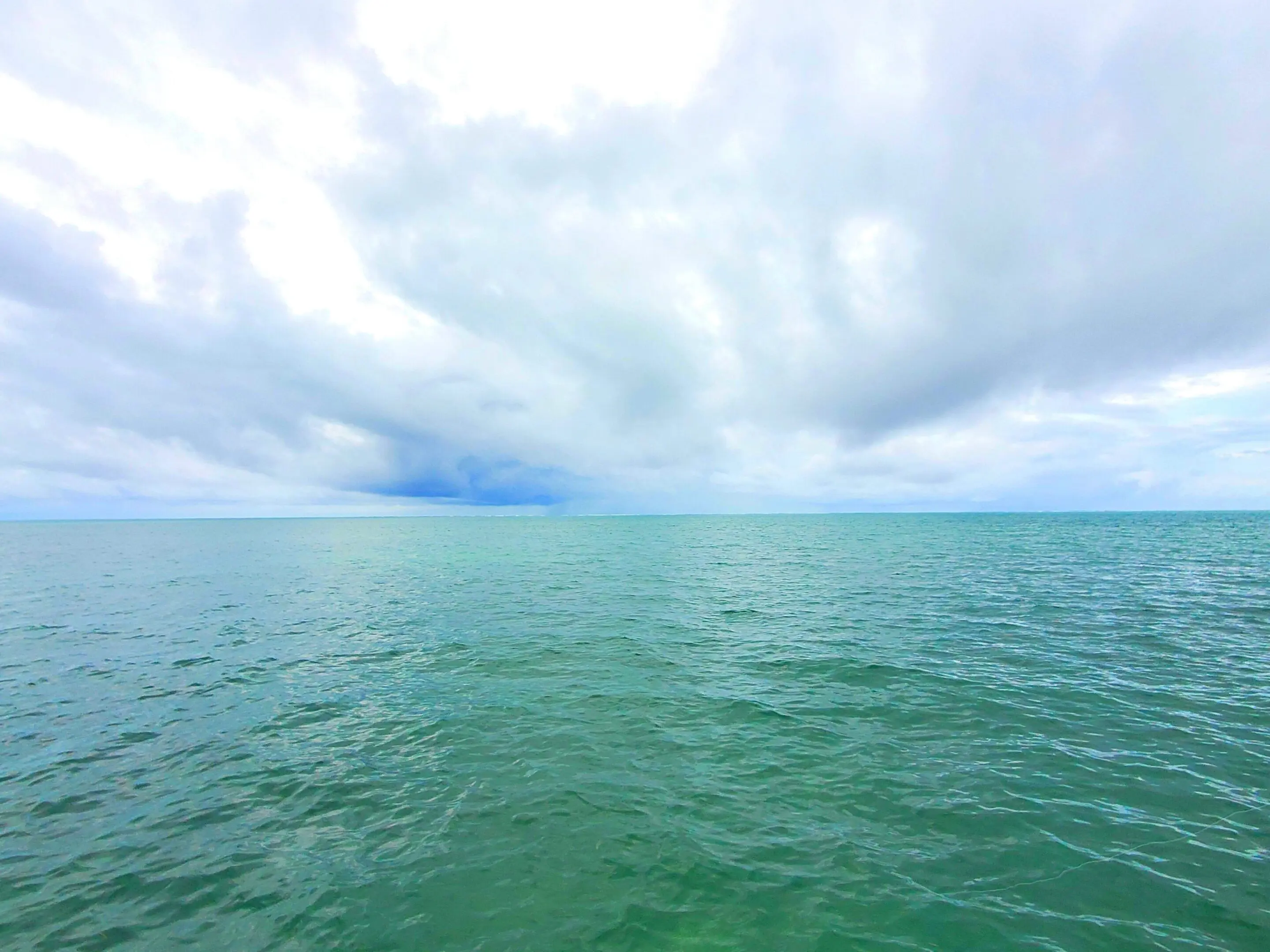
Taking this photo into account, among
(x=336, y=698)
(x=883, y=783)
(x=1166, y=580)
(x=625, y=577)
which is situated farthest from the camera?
(x=625, y=577)

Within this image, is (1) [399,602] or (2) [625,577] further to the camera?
(2) [625,577]

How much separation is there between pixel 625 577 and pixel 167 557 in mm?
88717

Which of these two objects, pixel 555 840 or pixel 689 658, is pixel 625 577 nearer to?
pixel 689 658

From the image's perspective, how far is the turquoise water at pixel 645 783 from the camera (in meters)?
10.5

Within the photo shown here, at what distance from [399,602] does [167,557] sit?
263ft

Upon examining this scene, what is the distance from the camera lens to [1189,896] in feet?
35.3

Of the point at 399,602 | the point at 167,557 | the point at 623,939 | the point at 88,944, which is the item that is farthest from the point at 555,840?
the point at 167,557

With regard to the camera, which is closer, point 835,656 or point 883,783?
point 883,783

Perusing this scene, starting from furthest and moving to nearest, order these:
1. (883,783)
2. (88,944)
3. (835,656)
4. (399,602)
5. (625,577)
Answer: (625,577)
(399,602)
(835,656)
(883,783)
(88,944)

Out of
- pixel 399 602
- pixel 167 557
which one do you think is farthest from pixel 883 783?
pixel 167 557

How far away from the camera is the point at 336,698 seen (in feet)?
74.4

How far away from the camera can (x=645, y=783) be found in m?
15.4

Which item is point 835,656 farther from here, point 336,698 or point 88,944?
point 88,944

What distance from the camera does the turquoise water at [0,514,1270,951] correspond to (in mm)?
10500
